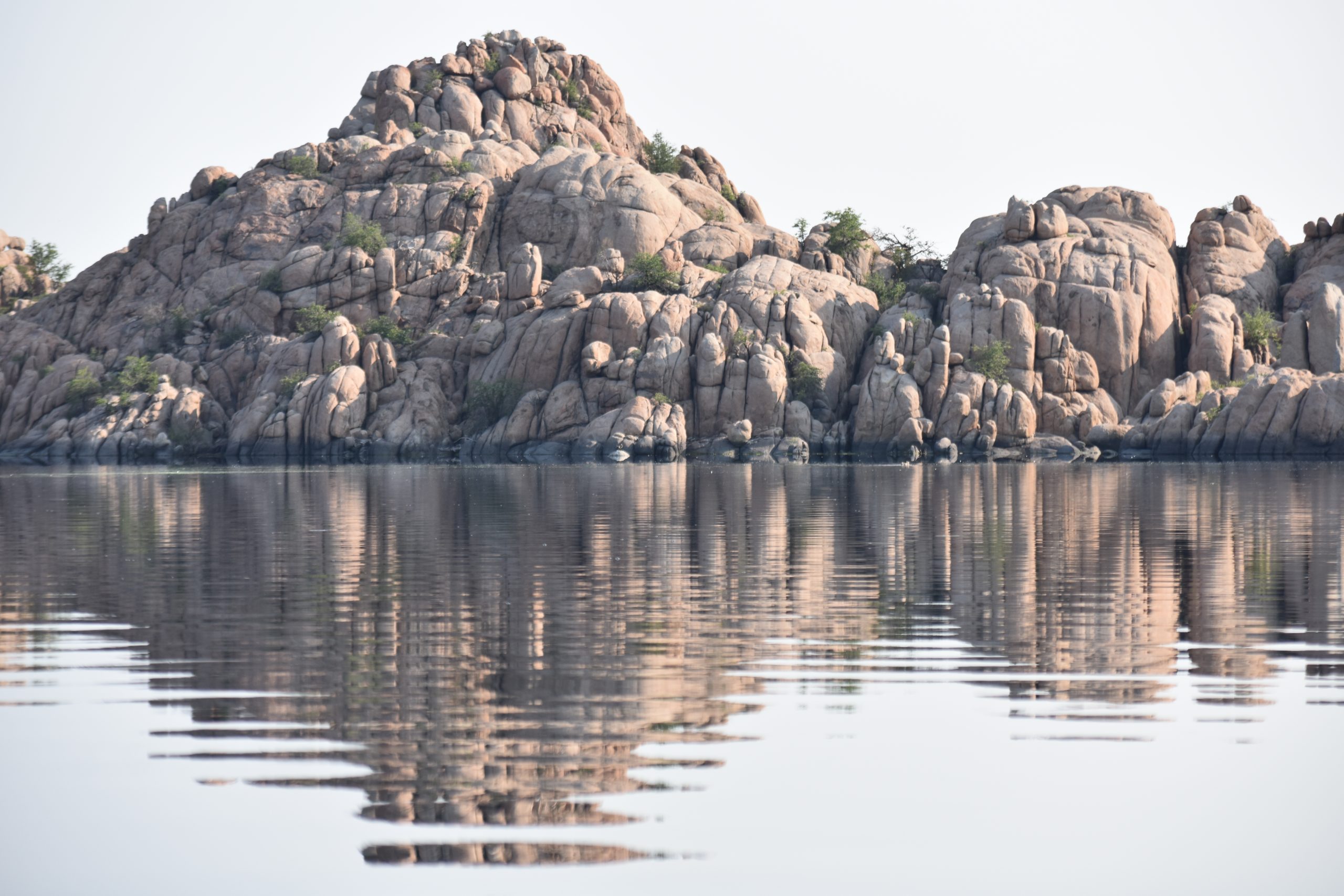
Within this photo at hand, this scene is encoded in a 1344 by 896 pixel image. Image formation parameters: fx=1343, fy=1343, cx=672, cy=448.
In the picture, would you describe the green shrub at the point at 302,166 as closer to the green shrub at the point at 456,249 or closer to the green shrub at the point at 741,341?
the green shrub at the point at 456,249

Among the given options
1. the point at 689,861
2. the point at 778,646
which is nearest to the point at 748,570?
the point at 778,646

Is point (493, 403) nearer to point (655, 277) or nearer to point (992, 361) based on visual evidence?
point (655, 277)

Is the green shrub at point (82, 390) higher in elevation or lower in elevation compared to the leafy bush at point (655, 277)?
lower

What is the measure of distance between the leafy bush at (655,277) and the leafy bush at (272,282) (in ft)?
111

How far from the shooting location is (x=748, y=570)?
2419 cm

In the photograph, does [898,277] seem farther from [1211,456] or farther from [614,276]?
[1211,456]

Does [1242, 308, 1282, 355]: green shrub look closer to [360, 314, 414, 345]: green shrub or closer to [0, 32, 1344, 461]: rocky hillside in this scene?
[0, 32, 1344, 461]: rocky hillside

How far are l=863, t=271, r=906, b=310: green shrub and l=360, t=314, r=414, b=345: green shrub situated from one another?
40.5 meters

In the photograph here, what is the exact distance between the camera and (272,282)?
122 meters

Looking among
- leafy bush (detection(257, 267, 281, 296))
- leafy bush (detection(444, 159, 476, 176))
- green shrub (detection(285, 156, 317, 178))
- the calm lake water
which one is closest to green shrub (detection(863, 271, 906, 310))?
leafy bush (detection(444, 159, 476, 176))

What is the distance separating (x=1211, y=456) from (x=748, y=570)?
72.4 m

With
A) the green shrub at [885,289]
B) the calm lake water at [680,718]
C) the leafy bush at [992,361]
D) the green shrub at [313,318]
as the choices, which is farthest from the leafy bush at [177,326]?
the calm lake water at [680,718]

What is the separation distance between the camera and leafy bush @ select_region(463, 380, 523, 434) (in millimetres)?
106750

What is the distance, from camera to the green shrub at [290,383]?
110 meters
